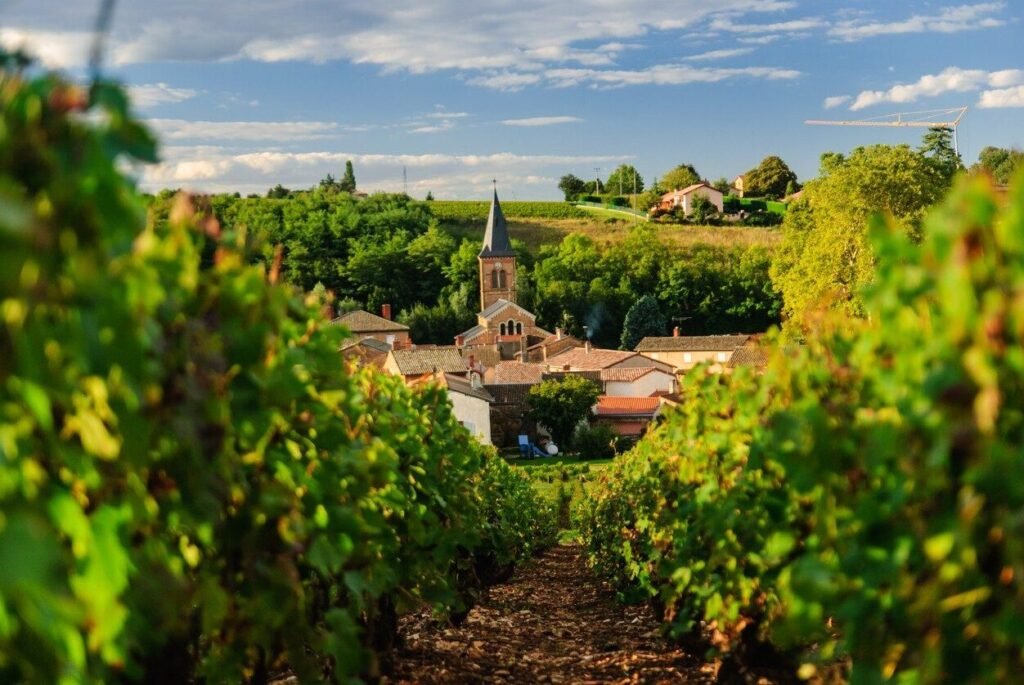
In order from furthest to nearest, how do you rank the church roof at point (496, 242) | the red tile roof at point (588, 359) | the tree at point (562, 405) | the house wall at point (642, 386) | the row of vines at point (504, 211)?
the row of vines at point (504, 211), the church roof at point (496, 242), the red tile roof at point (588, 359), the house wall at point (642, 386), the tree at point (562, 405)

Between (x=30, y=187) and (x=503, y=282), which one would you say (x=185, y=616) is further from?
(x=503, y=282)

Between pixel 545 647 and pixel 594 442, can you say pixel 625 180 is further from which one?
pixel 545 647

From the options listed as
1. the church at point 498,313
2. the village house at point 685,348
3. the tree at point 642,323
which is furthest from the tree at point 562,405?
the tree at point 642,323

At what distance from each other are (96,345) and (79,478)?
0.78 meters

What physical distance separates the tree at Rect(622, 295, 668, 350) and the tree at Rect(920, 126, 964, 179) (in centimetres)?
4085

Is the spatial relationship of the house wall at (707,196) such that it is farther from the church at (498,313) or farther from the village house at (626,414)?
the village house at (626,414)

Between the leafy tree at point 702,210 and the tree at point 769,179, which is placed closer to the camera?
the leafy tree at point 702,210

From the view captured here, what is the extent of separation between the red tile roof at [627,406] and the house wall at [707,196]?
240 ft

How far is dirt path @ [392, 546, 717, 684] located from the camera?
30.0 feet

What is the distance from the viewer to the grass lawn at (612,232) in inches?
4441

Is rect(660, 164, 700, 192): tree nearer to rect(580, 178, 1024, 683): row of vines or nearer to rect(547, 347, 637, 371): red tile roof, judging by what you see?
rect(547, 347, 637, 371): red tile roof

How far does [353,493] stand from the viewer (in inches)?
201

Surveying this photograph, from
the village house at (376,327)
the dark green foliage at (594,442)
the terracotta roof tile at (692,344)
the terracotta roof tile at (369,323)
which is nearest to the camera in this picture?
the dark green foliage at (594,442)

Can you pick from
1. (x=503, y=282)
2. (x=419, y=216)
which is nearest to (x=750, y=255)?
(x=503, y=282)
